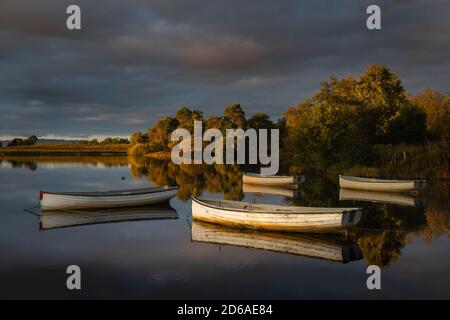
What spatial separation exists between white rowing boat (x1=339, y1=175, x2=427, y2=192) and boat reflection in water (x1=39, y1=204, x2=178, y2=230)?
21.6 metres

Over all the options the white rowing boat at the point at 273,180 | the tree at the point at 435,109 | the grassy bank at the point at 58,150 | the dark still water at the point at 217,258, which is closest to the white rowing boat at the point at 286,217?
the dark still water at the point at 217,258

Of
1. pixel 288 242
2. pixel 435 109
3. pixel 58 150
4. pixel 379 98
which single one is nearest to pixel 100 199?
pixel 288 242

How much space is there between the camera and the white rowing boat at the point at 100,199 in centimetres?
3138

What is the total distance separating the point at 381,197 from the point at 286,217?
20784mm

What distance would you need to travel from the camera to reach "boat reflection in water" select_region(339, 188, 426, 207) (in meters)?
36.2

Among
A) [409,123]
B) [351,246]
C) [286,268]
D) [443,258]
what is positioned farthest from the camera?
[409,123]

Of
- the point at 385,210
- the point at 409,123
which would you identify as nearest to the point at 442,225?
the point at 385,210

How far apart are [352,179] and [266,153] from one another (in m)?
67.1

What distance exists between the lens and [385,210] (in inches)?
1276

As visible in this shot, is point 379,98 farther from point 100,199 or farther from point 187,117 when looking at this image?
point 187,117

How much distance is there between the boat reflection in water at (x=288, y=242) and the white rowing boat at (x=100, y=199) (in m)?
9.43

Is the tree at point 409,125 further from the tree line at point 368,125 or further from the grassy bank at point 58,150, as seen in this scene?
the grassy bank at point 58,150

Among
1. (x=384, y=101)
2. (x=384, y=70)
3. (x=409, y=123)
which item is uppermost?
(x=384, y=70)
